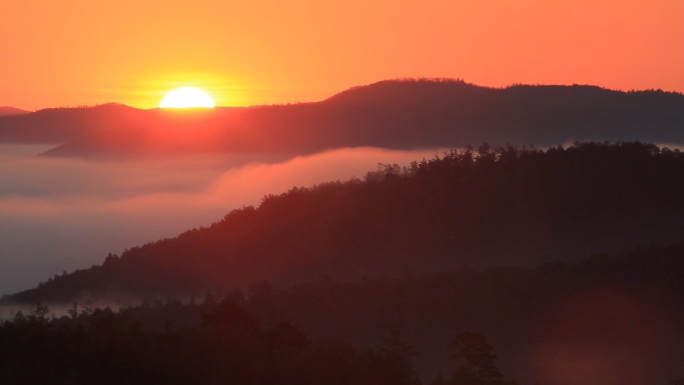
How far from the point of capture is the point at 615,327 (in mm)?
24312

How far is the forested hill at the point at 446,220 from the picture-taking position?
116ft

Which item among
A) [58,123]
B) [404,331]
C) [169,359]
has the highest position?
[58,123]

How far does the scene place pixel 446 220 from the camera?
38125 mm

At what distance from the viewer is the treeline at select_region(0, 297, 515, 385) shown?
44.7 ft

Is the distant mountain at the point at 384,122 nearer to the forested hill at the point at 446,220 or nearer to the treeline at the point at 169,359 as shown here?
the forested hill at the point at 446,220

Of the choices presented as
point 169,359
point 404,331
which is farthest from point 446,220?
point 169,359

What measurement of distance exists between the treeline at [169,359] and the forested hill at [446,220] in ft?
59.5

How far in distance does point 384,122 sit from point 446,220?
48.5m

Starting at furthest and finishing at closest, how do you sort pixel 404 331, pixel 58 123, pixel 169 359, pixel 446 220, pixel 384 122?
1. pixel 58 123
2. pixel 384 122
3. pixel 446 220
4. pixel 404 331
5. pixel 169 359

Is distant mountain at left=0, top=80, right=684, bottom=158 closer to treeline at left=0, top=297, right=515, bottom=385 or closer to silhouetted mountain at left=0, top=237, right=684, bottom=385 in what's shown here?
silhouetted mountain at left=0, top=237, right=684, bottom=385

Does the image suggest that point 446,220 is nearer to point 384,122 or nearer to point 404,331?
point 404,331

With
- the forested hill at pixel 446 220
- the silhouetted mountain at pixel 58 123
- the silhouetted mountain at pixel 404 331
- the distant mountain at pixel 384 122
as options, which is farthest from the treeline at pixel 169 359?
the silhouetted mountain at pixel 58 123

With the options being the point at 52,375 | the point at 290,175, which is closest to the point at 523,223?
the point at 52,375

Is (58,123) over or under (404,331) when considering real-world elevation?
over
